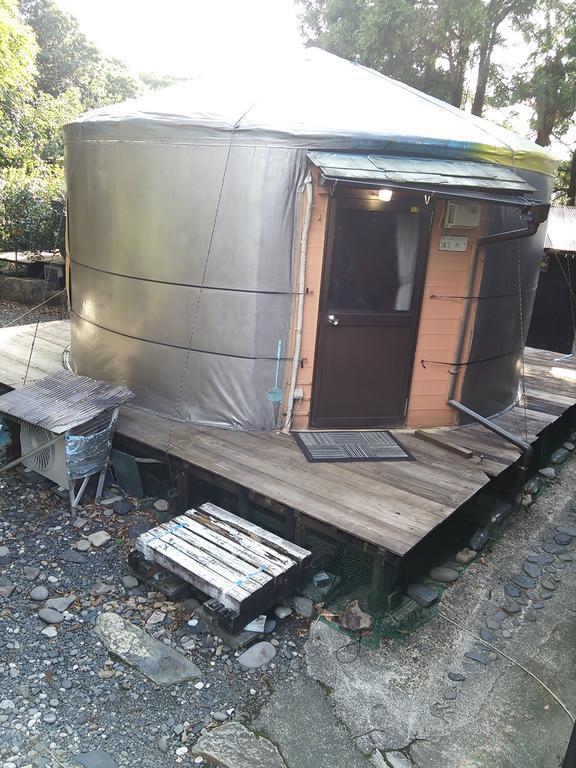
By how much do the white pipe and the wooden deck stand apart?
231 mm

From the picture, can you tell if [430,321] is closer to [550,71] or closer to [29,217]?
[29,217]

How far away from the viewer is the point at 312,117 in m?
3.92

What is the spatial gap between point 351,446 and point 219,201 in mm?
2052

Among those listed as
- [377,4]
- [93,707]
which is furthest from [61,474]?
[377,4]

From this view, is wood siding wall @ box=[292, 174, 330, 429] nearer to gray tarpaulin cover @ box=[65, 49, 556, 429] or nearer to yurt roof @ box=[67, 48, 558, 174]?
gray tarpaulin cover @ box=[65, 49, 556, 429]

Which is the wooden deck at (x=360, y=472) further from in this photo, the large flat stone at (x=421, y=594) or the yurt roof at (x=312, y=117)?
the yurt roof at (x=312, y=117)

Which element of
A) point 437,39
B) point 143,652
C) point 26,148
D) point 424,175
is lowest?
point 143,652

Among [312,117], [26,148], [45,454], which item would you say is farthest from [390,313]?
[26,148]

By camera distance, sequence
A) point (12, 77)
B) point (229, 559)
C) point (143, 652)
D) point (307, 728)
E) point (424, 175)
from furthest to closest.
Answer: point (12, 77) < point (424, 175) < point (229, 559) < point (143, 652) < point (307, 728)

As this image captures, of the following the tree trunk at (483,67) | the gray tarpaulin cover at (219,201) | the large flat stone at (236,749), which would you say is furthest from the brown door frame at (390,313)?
the tree trunk at (483,67)

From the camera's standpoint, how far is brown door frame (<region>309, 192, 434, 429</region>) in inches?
158

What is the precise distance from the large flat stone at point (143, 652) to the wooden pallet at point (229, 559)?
0.30 meters

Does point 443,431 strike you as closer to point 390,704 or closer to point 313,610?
point 313,610

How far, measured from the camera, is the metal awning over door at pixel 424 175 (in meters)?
3.49
